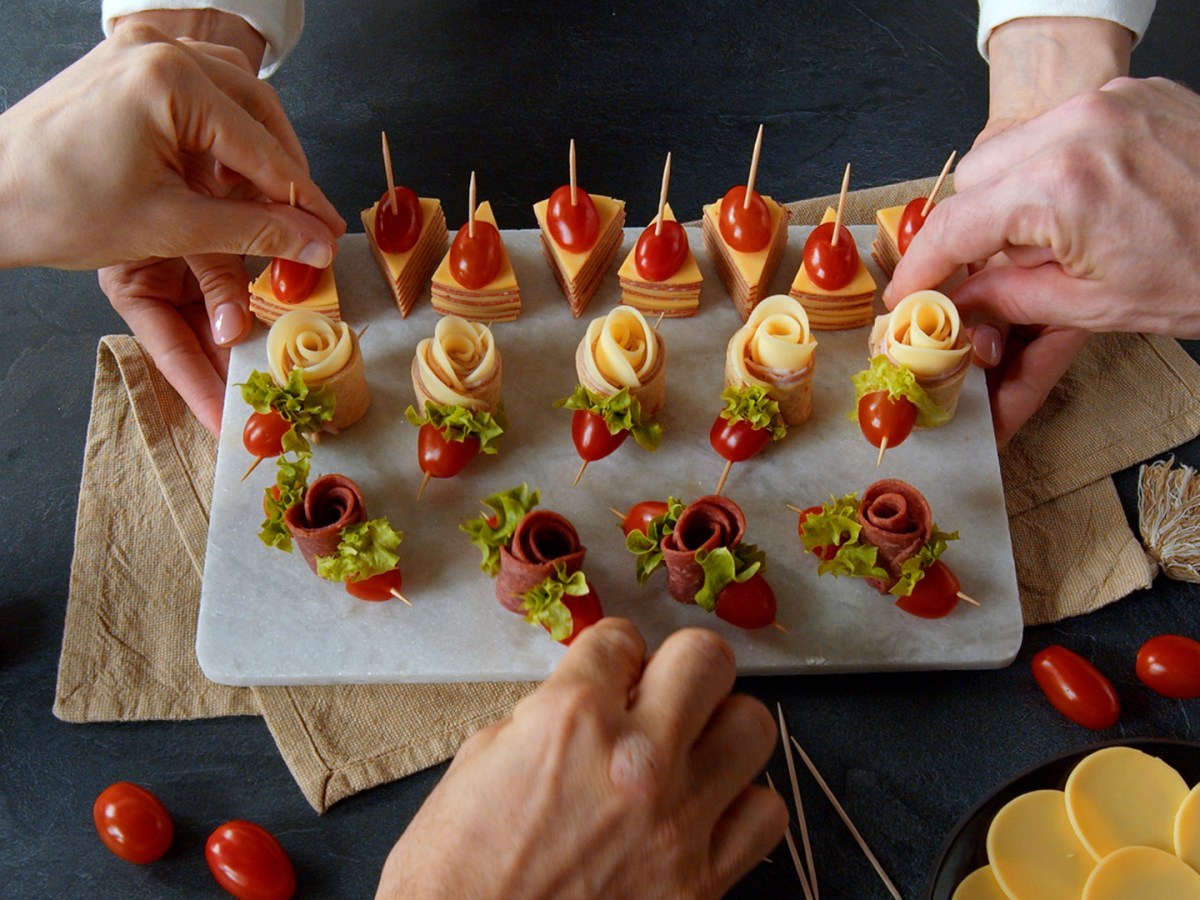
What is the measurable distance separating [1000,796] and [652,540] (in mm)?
950

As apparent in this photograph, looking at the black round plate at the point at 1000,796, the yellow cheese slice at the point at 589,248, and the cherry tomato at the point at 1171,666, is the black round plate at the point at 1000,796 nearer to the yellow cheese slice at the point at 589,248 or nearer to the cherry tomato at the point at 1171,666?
the cherry tomato at the point at 1171,666

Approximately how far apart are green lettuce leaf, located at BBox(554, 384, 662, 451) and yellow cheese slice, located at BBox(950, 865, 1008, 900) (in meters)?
1.28

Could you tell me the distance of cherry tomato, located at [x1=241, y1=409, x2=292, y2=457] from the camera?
2.82m

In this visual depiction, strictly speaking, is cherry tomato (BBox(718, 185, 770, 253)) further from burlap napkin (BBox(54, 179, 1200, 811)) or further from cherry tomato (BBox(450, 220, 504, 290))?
burlap napkin (BBox(54, 179, 1200, 811))

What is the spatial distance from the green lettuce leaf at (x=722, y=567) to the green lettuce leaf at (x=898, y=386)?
0.60m

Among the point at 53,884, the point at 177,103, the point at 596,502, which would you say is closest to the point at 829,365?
the point at 596,502

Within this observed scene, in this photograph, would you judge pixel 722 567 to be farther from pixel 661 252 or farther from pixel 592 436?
pixel 661 252

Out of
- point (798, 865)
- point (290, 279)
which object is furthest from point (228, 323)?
point (798, 865)

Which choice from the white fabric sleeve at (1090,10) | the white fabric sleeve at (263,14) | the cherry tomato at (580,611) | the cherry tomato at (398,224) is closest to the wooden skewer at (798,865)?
the cherry tomato at (580,611)

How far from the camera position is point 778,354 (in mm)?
2801

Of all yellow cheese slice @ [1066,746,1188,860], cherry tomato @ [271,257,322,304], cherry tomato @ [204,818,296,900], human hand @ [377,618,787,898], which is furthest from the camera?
cherry tomato @ [271,257,322,304]

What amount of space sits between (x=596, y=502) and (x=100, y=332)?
1.70 meters

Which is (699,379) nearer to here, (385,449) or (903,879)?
(385,449)

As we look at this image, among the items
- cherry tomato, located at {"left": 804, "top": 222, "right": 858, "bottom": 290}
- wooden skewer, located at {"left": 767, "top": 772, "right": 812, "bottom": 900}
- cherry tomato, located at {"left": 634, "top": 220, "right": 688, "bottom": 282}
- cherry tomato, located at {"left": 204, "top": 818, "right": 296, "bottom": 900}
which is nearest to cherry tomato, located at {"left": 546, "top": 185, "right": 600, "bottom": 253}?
cherry tomato, located at {"left": 634, "top": 220, "right": 688, "bottom": 282}
